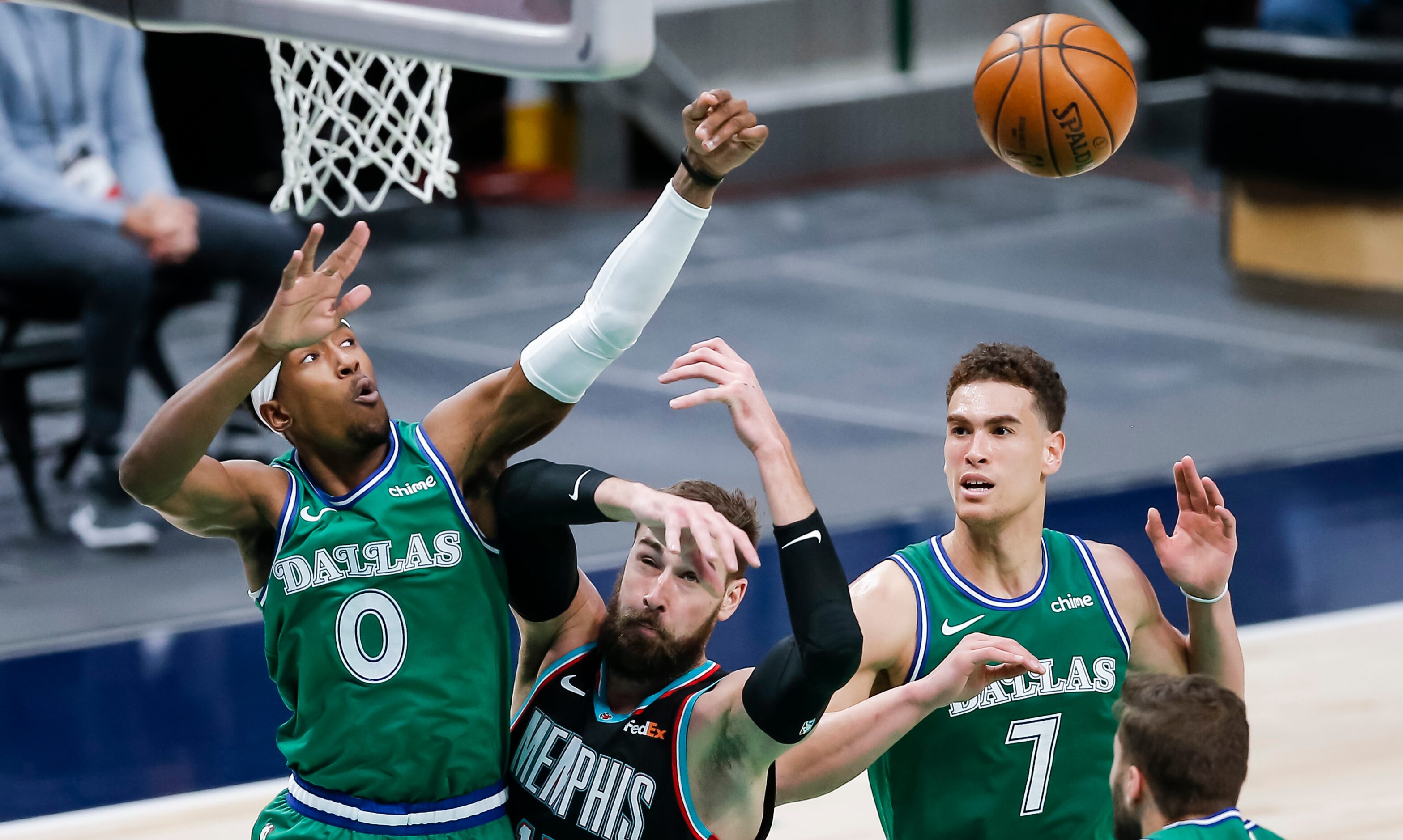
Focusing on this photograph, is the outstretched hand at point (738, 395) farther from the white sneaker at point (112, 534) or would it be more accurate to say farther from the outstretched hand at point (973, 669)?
the white sneaker at point (112, 534)

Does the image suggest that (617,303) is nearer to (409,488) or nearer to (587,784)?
(409,488)

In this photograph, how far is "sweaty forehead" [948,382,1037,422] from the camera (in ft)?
13.2

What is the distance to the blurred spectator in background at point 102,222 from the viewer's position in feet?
26.1

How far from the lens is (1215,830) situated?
3.42 m

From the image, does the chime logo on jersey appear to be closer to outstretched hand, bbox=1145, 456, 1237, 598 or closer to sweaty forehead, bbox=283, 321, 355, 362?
sweaty forehead, bbox=283, 321, 355, 362

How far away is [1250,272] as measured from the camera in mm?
11859

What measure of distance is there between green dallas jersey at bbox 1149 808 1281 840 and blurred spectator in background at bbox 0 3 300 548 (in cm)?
572

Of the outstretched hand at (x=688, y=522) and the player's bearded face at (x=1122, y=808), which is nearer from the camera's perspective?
the outstretched hand at (x=688, y=522)

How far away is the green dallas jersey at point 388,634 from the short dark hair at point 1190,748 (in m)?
1.35

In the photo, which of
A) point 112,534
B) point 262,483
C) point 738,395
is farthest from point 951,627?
point 112,534

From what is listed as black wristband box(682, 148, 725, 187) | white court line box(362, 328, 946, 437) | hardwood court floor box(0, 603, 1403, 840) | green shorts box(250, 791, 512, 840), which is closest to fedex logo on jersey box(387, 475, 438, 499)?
green shorts box(250, 791, 512, 840)

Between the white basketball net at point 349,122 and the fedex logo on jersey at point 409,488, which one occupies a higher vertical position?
the white basketball net at point 349,122

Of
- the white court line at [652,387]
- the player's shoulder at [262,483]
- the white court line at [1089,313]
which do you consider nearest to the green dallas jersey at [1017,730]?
the player's shoulder at [262,483]

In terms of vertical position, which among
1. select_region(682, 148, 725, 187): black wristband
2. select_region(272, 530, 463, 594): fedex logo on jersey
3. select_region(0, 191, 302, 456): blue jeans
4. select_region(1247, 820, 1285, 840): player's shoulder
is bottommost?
select_region(0, 191, 302, 456): blue jeans
